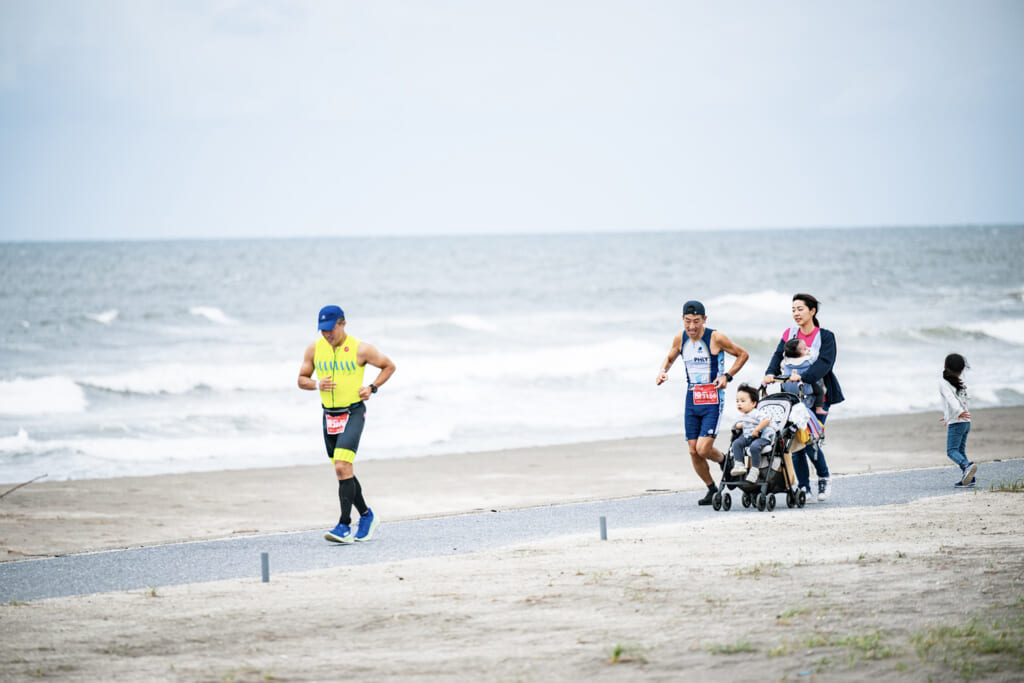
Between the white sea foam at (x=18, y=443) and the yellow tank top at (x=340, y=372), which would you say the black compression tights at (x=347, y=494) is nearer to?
the yellow tank top at (x=340, y=372)

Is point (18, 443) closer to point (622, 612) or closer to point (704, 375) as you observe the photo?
point (704, 375)

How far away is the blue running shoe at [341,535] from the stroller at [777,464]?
10.1ft

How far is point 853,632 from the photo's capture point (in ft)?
18.1

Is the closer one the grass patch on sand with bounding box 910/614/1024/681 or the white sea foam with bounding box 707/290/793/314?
the grass patch on sand with bounding box 910/614/1024/681

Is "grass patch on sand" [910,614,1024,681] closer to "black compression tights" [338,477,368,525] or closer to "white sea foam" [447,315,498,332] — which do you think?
"black compression tights" [338,477,368,525]

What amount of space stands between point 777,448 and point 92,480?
973 cm

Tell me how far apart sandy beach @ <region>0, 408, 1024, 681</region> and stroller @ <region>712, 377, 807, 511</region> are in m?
0.31

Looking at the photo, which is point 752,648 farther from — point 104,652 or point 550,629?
point 104,652

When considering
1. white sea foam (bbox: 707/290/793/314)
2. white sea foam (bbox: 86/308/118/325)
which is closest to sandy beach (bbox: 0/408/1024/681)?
white sea foam (bbox: 86/308/118/325)

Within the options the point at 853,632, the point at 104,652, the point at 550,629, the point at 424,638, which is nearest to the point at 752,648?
the point at 853,632

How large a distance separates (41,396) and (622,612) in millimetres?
23567

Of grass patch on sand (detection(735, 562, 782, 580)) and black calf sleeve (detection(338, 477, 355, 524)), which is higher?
black calf sleeve (detection(338, 477, 355, 524))

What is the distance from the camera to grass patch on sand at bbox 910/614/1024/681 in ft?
16.1

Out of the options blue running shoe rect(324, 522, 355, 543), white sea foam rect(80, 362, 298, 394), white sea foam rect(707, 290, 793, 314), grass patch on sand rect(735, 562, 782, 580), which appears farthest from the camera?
white sea foam rect(707, 290, 793, 314)
